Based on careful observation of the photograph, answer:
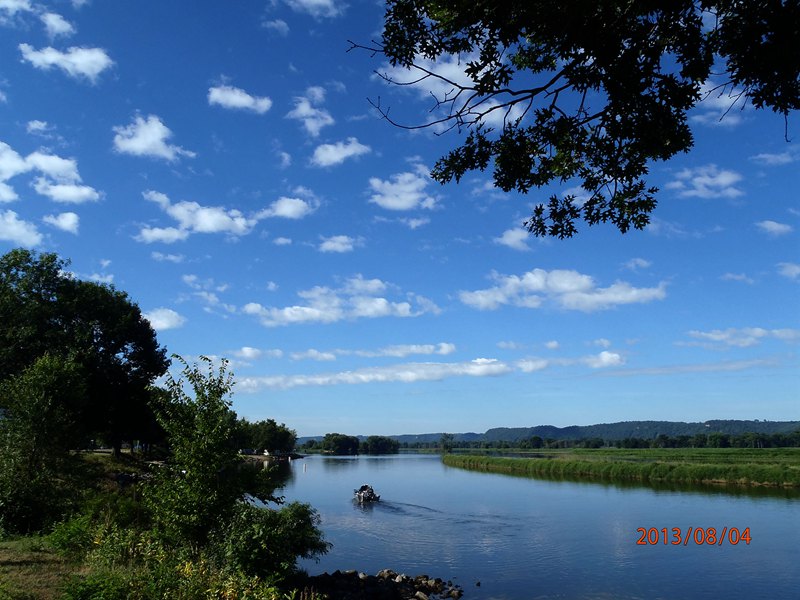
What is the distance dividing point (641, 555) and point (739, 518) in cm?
1413

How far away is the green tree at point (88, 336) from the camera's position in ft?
145

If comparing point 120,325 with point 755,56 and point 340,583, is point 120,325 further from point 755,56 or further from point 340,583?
point 755,56

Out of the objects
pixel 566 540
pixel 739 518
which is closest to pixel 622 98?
pixel 566 540

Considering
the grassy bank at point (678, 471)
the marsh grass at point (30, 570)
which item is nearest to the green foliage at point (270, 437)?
the grassy bank at point (678, 471)

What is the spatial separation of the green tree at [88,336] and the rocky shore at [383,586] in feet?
82.4

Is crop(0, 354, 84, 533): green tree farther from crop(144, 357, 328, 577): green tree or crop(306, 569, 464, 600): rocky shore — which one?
crop(306, 569, 464, 600): rocky shore

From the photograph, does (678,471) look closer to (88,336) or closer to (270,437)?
(88,336)

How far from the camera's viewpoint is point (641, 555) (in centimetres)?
3388

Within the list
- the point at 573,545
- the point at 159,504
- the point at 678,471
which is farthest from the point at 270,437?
the point at 159,504
